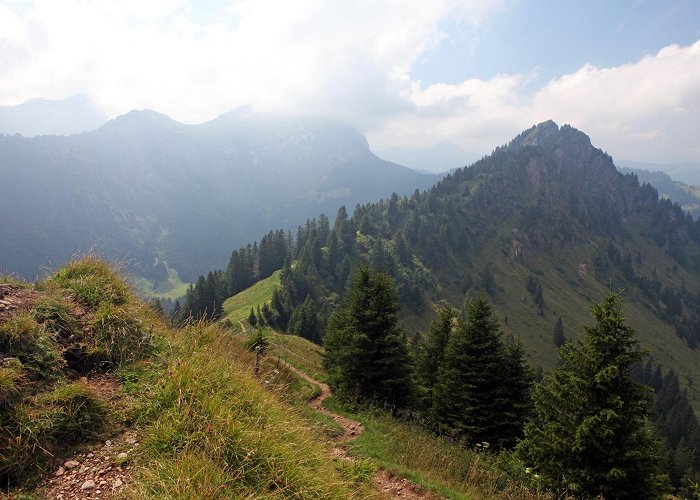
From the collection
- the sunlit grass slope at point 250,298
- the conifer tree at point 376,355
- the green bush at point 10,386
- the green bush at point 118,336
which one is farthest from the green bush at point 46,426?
the sunlit grass slope at point 250,298

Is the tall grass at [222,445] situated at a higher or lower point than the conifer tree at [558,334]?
higher

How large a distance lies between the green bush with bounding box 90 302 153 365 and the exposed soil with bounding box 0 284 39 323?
120 cm

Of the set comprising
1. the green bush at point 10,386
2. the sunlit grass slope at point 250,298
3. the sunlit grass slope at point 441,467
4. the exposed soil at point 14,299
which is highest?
the exposed soil at point 14,299

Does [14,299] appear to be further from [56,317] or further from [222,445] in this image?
[222,445]

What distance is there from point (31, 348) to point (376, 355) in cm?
1934

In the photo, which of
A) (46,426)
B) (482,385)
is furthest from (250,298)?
(46,426)

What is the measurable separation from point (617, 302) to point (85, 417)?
18555mm

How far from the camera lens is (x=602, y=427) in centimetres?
1363

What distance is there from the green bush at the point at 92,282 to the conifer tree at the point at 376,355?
52.2 feet

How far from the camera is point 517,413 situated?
86.4 ft

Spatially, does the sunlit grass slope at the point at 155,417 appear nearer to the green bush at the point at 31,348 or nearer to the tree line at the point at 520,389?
the green bush at the point at 31,348

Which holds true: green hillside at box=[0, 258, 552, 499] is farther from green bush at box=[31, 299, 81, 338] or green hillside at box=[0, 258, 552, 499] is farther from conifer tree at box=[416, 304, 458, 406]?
conifer tree at box=[416, 304, 458, 406]

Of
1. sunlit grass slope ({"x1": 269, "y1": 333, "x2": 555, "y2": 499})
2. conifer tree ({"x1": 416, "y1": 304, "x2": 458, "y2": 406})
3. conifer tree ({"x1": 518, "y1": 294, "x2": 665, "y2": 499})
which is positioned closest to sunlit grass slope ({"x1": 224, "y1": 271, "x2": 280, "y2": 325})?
conifer tree ({"x1": 416, "y1": 304, "x2": 458, "y2": 406})

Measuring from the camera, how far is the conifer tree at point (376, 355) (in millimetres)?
23172
